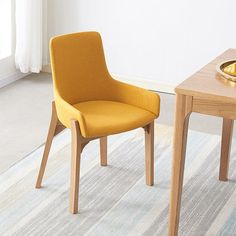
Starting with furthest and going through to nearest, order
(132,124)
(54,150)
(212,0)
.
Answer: (212,0) < (54,150) < (132,124)

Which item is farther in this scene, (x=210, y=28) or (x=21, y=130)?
(x=210, y=28)

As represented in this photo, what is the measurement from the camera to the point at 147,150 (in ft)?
10.3

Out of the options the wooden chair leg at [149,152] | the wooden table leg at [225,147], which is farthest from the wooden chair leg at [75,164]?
the wooden table leg at [225,147]

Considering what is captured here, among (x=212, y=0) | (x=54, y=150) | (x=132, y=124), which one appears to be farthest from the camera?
(x=212, y=0)

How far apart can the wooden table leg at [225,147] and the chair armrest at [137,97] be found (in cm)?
39

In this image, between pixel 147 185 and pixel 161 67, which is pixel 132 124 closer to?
pixel 147 185

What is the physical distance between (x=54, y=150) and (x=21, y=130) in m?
0.40

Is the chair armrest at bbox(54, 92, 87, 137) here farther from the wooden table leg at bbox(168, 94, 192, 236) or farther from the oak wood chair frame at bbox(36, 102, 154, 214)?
the wooden table leg at bbox(168, 94, 192, 236)

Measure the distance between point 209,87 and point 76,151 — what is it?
28.5 inches

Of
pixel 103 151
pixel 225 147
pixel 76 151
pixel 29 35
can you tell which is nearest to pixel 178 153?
pixel 76 151

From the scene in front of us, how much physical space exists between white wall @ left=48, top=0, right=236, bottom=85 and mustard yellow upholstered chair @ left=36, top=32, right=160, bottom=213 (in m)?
1.35

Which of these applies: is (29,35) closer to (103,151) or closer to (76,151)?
(103,151)

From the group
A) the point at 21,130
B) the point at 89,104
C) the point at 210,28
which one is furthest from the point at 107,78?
the point at 210,28

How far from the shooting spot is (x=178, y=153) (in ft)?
8.36
